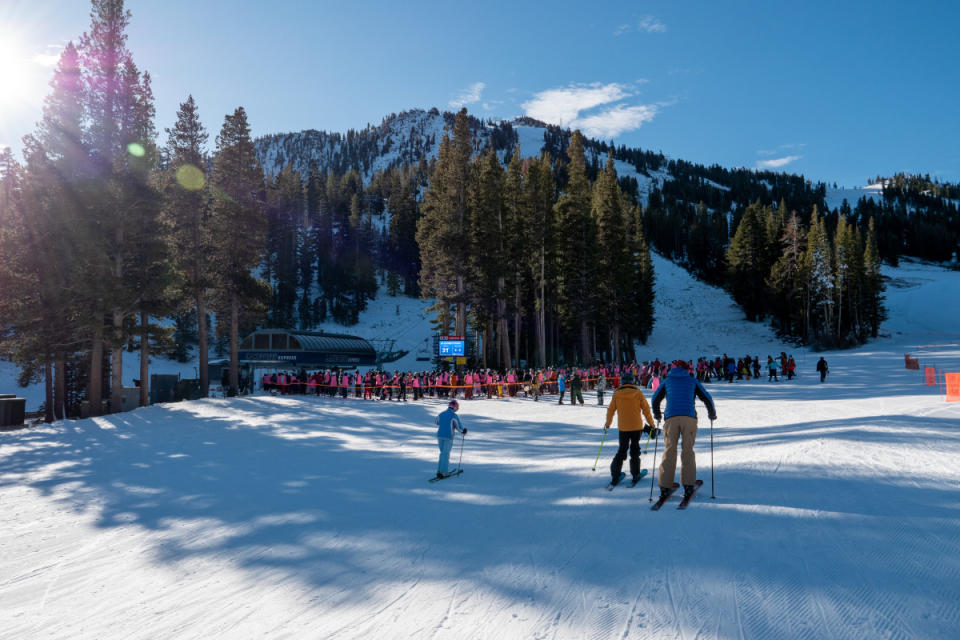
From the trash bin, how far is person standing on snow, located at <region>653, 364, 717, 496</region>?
2737 centimetres

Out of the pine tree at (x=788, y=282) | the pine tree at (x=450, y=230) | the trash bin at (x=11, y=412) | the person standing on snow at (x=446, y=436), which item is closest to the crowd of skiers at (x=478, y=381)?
the pine tree at (x=450, y=230)

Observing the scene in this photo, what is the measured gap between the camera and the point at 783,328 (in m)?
58.5

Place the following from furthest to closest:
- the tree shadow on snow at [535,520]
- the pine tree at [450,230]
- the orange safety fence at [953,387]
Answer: the pine tree at [450,230]
the orange safety fence at [953,387]
the tree shadow on snow at [535,520]

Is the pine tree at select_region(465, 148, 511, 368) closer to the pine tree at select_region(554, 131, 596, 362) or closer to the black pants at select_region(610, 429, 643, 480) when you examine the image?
the pine tree at select_region(554, 131, 596, 362)

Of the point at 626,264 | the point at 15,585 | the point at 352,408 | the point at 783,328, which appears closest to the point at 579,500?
the point at 15,585

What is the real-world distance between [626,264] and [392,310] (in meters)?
41.2

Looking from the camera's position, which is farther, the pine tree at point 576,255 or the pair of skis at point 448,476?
the pine tree at point 576,255

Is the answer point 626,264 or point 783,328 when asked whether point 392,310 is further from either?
point 783,328

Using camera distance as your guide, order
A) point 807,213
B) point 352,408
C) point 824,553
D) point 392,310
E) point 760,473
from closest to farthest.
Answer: point 824,553, point 760,473, point 352,408, point 392,310, point 807,213

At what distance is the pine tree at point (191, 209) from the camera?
91.5ft

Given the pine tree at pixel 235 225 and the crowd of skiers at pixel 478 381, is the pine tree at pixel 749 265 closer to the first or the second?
the crowd of skiers at pixel 478 381

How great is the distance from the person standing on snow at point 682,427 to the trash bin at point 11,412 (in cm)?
2737

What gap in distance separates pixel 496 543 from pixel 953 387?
18.0m

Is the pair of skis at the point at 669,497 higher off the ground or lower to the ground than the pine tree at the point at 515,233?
lower
